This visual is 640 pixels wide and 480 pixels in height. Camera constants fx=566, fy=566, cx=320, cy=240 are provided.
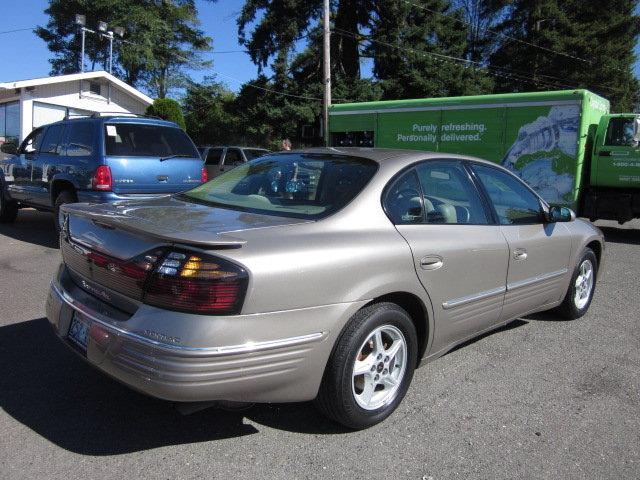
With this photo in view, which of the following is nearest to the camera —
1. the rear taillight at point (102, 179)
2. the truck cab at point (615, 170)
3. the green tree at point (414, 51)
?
the rear taillight at point (102, 179)

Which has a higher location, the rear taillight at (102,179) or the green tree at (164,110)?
the green tree at (164,110)

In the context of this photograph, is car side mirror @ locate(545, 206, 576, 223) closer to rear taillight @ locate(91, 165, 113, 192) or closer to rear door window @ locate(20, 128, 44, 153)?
rear taillight @ locate(91, 165, 113, 192)

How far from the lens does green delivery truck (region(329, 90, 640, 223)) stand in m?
10.7

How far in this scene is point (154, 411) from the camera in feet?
10.6

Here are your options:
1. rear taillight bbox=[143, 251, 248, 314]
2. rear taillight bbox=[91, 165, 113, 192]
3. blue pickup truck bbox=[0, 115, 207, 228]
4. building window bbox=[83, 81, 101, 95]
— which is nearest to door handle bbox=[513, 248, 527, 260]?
rear taillight bbox=[143, 251, 248, 314]

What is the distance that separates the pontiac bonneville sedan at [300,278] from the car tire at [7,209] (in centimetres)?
730

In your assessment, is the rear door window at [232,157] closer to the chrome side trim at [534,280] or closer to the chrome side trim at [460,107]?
the chrome side trim at [460,107]

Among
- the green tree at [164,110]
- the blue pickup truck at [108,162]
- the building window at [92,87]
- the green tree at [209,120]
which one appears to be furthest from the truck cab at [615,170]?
the green tree at [209,120]

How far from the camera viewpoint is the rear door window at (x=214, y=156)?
16125 mm

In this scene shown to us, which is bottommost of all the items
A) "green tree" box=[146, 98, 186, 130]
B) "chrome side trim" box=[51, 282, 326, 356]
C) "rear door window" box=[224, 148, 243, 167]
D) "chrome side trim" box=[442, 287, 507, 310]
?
"chrome side trim" box=[51, 282, 326, 356]

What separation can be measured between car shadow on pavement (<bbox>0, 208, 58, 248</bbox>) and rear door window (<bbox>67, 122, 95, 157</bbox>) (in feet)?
4.74

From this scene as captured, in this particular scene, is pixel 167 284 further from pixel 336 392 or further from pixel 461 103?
pixel 461 103

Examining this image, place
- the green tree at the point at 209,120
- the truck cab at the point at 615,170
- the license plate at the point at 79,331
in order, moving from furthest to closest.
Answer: the green tree at the point at 209,120 < the truck cab at the point at 615,170 < the license plate at the point at 79,331

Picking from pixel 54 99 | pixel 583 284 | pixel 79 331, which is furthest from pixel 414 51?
pixel 79 331
